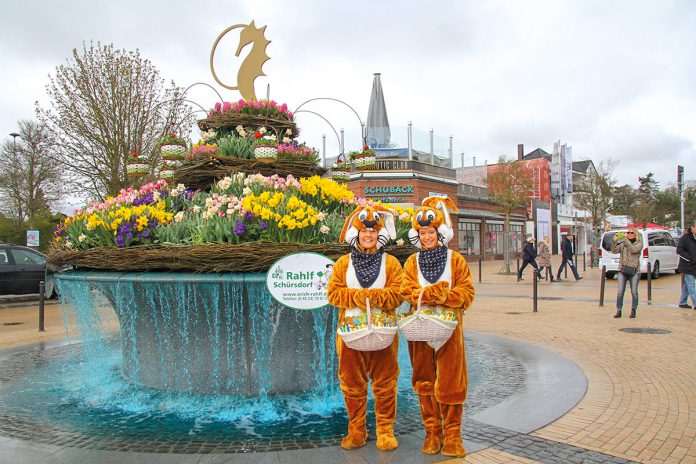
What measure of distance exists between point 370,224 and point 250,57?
4269 mm

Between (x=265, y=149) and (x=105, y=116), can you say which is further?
(x=105, y=116)

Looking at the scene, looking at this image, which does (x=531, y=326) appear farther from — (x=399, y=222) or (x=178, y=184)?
(x=178, y=184)

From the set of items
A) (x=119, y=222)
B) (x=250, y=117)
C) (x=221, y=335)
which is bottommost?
(x=221, y=335)

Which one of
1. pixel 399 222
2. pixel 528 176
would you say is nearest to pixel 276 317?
pixel 399 222


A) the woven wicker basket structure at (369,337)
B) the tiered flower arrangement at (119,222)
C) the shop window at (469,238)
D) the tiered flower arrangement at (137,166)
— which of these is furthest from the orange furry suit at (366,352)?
→ the shop window at (469,238)

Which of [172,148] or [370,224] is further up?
[172,148]

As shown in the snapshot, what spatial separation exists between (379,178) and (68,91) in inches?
636

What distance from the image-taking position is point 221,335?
4844mm

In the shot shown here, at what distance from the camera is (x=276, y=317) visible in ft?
15.8

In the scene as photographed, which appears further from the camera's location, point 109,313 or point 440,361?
point 109,313

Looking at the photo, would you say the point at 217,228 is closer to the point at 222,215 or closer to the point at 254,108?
the point at 222,215

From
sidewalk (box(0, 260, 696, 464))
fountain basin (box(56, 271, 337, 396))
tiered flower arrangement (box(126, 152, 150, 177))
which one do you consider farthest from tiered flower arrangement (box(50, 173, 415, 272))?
sidewalk (box(0, 260, 696, 464))

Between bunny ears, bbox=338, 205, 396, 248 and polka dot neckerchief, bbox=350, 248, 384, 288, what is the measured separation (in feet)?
0.27

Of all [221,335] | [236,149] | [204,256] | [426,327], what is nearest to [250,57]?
[236,149]
